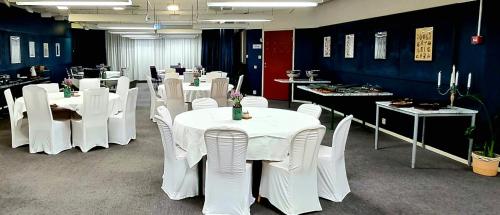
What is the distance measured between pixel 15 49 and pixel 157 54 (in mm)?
9821

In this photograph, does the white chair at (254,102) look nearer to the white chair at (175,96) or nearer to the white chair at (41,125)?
the white chair at (175,96)

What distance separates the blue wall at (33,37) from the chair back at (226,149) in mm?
8433

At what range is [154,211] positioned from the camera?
12.5 ft

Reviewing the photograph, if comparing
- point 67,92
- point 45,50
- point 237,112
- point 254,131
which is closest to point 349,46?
point 237,112

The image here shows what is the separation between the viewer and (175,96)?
787 cm

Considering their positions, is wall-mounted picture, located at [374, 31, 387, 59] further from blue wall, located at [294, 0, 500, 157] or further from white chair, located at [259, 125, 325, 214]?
white chair, located at [259, 125, 325, 214]

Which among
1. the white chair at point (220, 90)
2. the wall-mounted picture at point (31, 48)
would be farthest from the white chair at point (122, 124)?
the wall-mounted picture at point (31, 48)

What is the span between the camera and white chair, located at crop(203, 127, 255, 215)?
3467 mm

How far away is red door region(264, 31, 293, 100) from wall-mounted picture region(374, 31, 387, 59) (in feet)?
13.9

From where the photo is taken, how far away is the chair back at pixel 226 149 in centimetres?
344

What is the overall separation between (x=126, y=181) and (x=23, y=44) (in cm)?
856

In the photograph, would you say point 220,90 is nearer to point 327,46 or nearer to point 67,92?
point 67,92

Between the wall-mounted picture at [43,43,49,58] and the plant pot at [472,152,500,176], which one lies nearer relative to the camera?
the plant pot at [472,152,500,176]

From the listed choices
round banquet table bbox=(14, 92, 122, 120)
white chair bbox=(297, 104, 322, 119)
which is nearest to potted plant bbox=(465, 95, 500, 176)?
white chair bbox=(297, 104, 322, 119)
